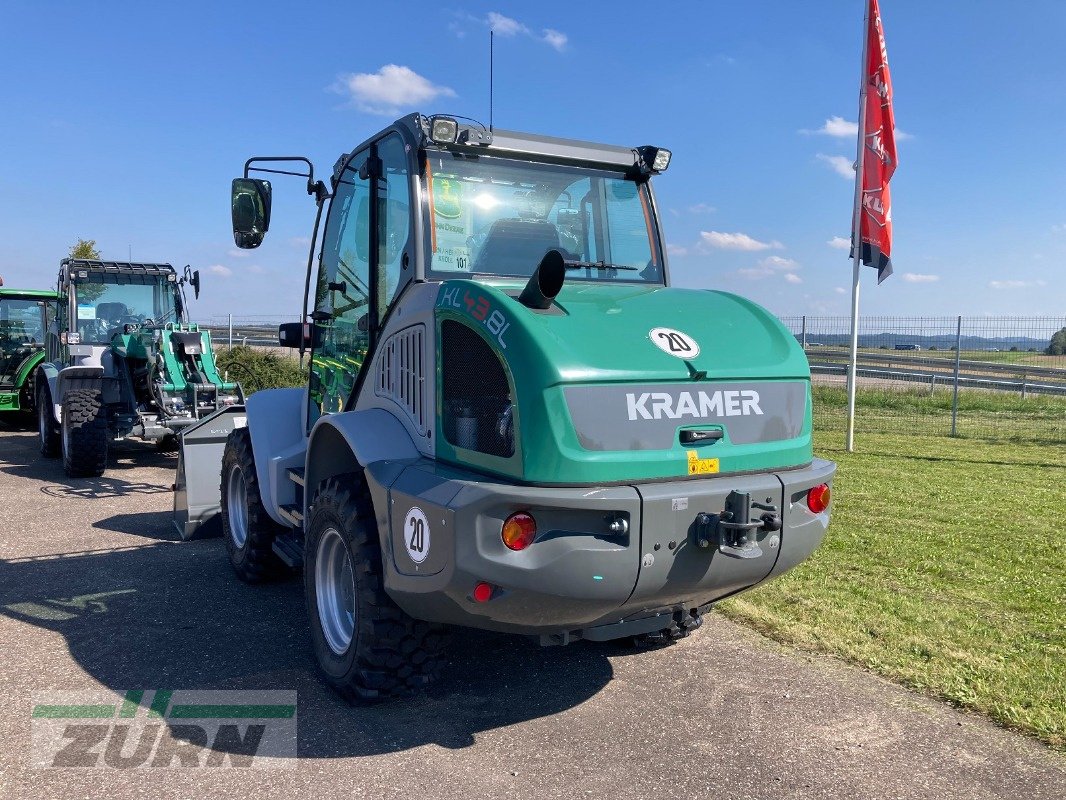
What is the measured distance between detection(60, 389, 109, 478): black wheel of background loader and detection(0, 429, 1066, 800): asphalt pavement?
421cm

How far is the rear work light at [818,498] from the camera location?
3.64m

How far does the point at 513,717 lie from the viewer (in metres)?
3.72

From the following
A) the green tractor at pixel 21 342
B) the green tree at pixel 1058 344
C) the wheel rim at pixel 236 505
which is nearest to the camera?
the wheel rim at pixel 236 505

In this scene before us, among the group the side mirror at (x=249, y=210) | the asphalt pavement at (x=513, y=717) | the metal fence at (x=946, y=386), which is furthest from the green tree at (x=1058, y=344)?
the side mirror at (x=249, y=210)

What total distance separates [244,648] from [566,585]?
7.11ft

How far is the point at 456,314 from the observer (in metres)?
3.35

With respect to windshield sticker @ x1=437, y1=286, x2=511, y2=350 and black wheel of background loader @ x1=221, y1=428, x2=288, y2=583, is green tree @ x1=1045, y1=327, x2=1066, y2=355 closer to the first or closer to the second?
black wheel of background loader @ x1=221, y1=428, x2=288, y2=583

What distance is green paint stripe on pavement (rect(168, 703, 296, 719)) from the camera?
366 centimetres

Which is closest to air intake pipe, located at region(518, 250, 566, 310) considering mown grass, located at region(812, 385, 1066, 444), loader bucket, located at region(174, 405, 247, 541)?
loader bucket, located at region(174, 405, 247, 541)

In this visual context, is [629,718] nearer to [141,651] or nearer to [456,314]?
[456,314]

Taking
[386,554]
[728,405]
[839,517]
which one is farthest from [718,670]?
[839,517]

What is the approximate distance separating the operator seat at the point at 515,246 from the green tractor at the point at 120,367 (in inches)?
246

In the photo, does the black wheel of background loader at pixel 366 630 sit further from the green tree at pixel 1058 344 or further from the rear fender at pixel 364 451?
the green tree at pixel 1058 344

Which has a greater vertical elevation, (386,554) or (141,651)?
(386,554)
